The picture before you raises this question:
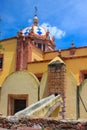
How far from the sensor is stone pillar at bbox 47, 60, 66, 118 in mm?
14539

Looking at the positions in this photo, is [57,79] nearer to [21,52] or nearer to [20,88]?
[20,88]

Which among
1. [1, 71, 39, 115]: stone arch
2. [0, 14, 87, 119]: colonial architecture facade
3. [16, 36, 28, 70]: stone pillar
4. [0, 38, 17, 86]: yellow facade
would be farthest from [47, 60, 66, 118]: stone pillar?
[0, 38, 17, 86]: yellow facade

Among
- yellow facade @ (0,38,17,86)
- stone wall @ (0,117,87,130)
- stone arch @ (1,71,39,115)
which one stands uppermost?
yellow facade @ (0,38,17,86)

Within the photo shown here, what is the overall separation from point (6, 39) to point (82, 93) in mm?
14362

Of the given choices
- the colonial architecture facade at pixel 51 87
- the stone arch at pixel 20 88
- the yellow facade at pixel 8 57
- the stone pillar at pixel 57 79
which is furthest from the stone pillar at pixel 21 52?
the stone pillar at pixel 57 79

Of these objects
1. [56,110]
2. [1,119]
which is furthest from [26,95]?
[1,119]

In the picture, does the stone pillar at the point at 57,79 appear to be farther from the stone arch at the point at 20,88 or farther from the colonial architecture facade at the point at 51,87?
the stone arch at the point at 20,88

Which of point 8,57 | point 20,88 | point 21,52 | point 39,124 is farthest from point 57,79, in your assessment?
point 8,57

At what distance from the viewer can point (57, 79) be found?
14.7 m

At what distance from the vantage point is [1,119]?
6602 millimetres

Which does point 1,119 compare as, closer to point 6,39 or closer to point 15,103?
point 15,103

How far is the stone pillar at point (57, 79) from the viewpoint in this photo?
47.7ft

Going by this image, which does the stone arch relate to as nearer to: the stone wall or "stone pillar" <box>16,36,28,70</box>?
"stone pillar" <box>16,36,28,70</box>

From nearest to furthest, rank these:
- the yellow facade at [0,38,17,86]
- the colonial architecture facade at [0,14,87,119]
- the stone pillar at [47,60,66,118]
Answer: the colonial architecture facade at [0,14,87,119] → the stone pillar at [47,60,66,118] → the yellow facade at [0,38,17,86]
